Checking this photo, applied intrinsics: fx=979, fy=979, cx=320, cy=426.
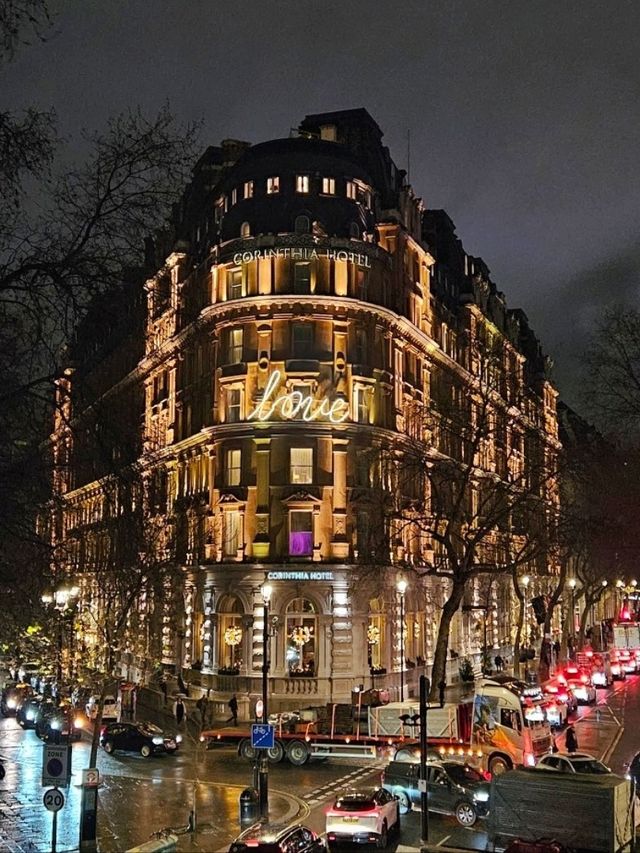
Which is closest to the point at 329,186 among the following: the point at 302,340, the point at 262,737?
the point at 302,340

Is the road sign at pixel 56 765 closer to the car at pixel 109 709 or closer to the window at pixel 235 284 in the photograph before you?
the car at pixel 109 709

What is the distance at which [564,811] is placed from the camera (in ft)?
75.9

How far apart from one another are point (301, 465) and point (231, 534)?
575 cm

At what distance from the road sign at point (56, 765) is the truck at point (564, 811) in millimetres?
10243

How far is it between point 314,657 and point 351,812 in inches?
1159

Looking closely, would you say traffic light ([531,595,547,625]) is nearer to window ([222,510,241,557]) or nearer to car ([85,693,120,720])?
window ([222,510,241,557])

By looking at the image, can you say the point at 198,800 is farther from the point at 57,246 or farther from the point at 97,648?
the point at 57,246

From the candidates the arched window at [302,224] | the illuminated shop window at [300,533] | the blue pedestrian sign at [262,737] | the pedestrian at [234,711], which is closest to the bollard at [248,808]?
the blue pedestrian sign at [262,737]

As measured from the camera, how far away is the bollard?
26875 mm

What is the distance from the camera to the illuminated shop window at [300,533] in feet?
178

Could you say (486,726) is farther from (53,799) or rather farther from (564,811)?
(53,799)

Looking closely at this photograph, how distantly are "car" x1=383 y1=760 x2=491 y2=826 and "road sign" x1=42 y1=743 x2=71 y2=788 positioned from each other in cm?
1149

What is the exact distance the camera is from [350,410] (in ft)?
184

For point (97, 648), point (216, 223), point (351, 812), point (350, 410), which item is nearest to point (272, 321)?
point (350, 410)
